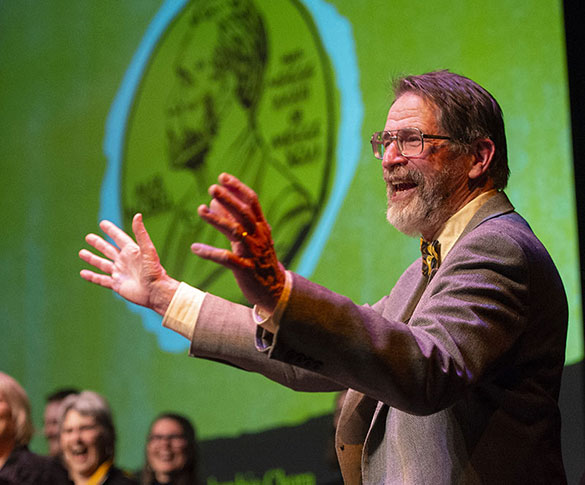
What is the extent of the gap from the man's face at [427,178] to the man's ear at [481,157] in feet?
0.08

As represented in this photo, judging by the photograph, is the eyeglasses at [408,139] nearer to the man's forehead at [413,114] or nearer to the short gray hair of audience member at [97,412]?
the man's forehead at [413,114]

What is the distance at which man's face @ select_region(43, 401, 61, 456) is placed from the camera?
15.9 ft

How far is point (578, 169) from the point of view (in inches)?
118

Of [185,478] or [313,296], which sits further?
[185,478]

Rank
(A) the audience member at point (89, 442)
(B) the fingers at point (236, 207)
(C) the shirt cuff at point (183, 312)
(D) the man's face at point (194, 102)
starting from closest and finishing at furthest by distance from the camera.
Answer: (B) the fingers at point (236, 207), (C) the shirt cuff at point (183, 312), (A) the audience member at point (89, 442), (D) the man's face at point (194, 102)

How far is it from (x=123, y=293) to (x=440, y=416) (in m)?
0.72

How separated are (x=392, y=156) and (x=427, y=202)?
146 millimetres

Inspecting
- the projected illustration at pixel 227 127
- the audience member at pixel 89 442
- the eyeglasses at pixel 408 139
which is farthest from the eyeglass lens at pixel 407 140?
the audience member at pixel 89 442

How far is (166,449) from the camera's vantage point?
4.07m

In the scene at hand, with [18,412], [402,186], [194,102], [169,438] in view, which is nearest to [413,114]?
[402,186]

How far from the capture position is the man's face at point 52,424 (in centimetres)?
484

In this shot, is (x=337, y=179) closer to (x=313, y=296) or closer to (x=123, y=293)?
(x=123, y=293)

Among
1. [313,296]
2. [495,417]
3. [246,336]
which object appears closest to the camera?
[313,296]

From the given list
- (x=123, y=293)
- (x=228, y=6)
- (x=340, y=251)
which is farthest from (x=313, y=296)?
(x=228, y=6)
